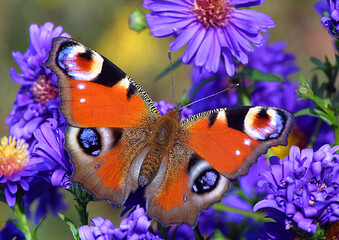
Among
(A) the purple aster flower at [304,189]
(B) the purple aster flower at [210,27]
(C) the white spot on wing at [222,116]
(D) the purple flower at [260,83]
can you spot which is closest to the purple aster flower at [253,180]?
(D) the purple flower at [260,83]

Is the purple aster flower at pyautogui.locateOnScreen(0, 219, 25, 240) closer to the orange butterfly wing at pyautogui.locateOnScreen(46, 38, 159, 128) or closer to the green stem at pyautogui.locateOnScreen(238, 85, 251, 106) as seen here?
the orange butterfly wing at pyautogui.locateOnScreen(46, 38, 159, 128)

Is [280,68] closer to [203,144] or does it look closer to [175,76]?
[203,144]

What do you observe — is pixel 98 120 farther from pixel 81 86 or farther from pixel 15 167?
pixel 15 167

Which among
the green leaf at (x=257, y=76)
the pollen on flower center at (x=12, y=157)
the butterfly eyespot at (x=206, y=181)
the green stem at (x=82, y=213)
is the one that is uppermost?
the green leaf at (x=257, y=76)

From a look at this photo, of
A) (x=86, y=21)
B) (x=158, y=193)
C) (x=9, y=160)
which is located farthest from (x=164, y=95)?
(x=158, y=193)

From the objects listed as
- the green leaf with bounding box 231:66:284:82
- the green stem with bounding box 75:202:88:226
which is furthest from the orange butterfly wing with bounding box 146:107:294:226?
the green leaf with bounding box 231:66:284:82

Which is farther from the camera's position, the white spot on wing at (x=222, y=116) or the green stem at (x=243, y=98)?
the green stem at (x=243, y=98)

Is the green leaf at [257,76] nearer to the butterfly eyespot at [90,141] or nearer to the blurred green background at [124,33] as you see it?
the butterfly eyespot at [90,141]
